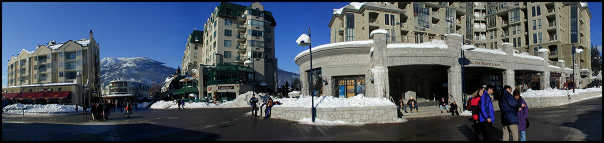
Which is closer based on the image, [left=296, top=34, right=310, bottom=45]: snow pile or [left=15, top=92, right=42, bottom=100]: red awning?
[left=296, top=34, right=310, bottom=45]: snow pile

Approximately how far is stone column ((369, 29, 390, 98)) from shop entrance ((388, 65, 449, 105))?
6.30 meters

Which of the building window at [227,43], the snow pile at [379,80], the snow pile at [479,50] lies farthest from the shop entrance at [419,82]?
the building window at [227,43]

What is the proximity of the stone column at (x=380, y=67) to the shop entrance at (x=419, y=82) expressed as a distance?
6300 millimetres

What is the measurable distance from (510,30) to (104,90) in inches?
6992

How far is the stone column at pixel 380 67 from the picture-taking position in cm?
1736

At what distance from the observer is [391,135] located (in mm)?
9523

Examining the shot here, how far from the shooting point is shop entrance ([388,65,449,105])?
24.4 m

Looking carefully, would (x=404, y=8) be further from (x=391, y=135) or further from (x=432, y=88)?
(x=391, y=135)

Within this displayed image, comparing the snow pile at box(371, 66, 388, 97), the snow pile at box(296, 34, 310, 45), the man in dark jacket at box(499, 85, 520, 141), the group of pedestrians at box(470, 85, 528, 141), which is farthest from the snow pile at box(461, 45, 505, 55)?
the man in dark jacket at box(499, 85, 520, 141)

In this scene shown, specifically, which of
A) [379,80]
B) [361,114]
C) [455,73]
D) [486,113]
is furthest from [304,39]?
[455,73]

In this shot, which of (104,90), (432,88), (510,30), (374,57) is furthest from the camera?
(104,90)

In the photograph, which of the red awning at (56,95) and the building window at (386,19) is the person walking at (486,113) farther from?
the red awning at (56,95)

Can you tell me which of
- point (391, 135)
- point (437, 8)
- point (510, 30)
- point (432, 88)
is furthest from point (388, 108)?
point (510, 30)

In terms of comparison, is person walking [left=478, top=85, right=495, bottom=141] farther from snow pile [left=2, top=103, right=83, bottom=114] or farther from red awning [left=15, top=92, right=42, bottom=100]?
red awning [left=15, top=92, right=42, bottom=100]
